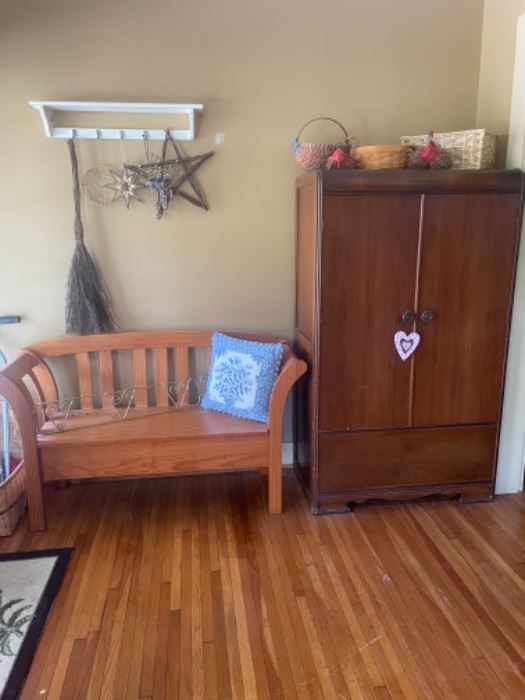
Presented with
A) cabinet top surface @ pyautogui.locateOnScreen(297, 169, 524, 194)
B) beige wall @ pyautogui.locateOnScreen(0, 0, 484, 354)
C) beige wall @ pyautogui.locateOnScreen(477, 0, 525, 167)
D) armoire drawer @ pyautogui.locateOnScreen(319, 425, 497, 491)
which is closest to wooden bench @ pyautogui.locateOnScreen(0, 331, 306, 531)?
beige wall @ pyautogui.locateOnScreen(0, 0, 484, 354)

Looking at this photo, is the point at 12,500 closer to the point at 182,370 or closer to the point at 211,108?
the point at 182,370

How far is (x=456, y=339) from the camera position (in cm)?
238

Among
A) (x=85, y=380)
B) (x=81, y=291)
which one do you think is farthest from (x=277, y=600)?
(x=81, y=291)

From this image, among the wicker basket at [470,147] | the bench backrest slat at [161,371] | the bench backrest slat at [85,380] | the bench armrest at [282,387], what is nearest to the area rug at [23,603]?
the bench backrest slat at [85,380]

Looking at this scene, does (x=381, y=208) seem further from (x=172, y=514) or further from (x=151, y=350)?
(x=172, y=514)

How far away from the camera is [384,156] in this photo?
2225 millimetres

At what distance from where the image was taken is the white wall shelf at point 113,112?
2346 millimetres

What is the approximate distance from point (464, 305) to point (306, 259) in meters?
0.74

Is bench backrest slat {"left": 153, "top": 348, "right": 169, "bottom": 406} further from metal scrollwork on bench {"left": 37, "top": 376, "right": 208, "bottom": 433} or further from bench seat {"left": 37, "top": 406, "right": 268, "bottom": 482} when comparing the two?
bench seat {"left": 37, "top": 406, "right": 268, "bottom": 482}

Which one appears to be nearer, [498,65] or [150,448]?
[150,448]

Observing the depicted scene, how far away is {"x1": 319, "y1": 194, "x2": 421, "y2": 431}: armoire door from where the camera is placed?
86.8 inches

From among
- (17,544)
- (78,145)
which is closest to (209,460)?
(17,544)

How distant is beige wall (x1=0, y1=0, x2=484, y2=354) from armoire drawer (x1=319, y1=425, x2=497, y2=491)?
811 millimetres

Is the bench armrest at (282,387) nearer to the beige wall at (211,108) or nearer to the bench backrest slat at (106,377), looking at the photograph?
the beige wall at (211,108)
